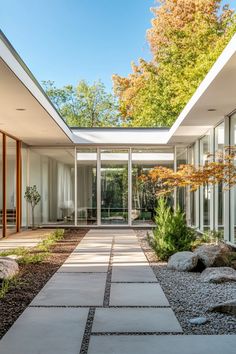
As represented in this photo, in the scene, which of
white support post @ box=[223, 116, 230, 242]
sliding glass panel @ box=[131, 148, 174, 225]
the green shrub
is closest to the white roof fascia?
white support post @ box=[223, 116, 230, 242]

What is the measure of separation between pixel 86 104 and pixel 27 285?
1196 inches

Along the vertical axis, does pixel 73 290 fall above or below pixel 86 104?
below

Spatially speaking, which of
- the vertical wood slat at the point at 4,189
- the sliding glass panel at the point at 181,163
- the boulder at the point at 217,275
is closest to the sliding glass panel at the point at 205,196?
the sliding glass panel at the point at 181,163

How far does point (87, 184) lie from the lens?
52.4 ft

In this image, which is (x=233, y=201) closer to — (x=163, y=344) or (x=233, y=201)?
(x=233, y=201)

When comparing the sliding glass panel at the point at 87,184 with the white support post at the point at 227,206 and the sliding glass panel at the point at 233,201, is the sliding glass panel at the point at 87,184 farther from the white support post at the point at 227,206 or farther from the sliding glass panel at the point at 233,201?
the sliding glass panel at the point at 233,201

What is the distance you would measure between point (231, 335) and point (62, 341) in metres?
1.33

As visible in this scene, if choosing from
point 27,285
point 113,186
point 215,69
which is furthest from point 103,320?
point 113,186

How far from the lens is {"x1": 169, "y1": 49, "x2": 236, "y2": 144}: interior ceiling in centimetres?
673

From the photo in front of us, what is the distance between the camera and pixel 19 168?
47.6 feet

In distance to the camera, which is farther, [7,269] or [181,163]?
[181,163]

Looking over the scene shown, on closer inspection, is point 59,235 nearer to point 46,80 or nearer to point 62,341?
point 62,341

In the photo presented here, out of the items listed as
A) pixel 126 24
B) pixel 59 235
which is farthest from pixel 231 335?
pixel 126 24

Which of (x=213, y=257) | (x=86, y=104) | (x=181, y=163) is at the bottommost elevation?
(x=213, y=257)
